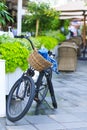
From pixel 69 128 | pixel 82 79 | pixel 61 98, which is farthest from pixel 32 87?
pixel 82 79

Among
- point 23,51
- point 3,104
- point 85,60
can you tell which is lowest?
point 85,60

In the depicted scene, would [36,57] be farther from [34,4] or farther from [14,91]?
[34,4]

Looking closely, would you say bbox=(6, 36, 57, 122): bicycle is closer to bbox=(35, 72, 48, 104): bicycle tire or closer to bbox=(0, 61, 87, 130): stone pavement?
bbox=(35, 72, 48, 104): bicycle tire

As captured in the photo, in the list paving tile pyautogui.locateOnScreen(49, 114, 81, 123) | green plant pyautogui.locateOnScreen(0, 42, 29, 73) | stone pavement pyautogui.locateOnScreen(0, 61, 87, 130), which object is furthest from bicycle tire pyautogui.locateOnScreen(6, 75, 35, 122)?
green plant pyautogui.locateOnScreen(0, 42, 29, 73)

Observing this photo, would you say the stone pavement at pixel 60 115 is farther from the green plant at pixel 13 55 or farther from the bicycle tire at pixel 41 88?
the green plant at pixel 13 55

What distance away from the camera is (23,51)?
7.68m

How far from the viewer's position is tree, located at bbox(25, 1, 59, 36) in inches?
656

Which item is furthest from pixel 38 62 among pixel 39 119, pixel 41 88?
pixel 39 119

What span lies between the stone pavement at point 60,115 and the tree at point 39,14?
740 cm

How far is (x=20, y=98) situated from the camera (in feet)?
21.4

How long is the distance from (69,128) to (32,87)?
2.86 feet

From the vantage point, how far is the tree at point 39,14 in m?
16.7

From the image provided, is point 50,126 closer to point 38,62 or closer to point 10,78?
point 38,62

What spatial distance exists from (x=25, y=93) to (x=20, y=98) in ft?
0.48
